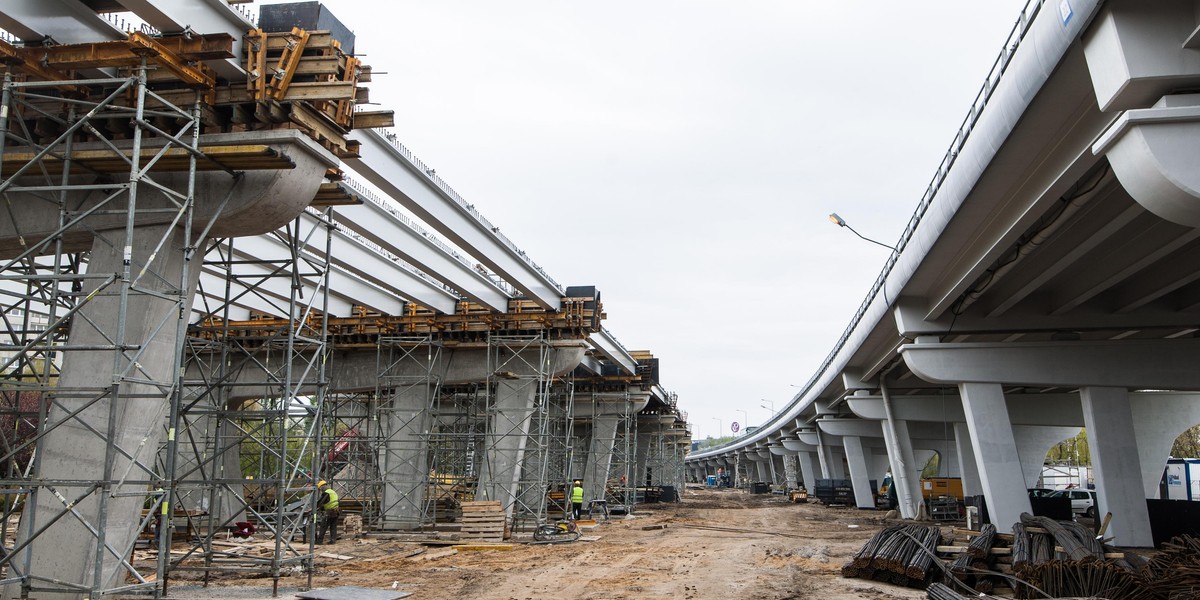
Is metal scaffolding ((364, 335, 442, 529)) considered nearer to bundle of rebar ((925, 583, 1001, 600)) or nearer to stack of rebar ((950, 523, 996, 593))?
stack of rebar ((950, 523, 996, 593))

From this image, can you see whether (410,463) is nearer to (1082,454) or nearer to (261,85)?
(261,85)

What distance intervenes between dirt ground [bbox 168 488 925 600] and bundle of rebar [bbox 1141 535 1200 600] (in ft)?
11.1

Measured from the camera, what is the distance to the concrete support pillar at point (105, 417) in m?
11.9

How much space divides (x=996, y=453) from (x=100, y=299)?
63.6 ft

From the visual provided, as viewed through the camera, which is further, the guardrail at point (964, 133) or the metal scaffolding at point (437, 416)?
the metal scaffolding at point (437, 416)

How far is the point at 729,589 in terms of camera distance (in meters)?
15.5

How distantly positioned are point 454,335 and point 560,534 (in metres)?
7.45

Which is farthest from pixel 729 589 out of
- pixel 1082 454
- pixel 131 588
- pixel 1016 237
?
pixel 1082 454

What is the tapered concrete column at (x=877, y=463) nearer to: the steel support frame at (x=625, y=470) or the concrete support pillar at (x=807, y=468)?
the concrete support pillar at (x=807, y=468)

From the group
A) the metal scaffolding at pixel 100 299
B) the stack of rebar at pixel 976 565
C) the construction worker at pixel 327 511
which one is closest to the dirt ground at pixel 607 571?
the construction worker at pixel 327 511

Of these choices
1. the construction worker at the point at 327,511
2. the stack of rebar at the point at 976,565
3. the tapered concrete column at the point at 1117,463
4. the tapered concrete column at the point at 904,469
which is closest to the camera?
the stack of rebar at the point at 976,565

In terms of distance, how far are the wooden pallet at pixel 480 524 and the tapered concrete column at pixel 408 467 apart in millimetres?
4122

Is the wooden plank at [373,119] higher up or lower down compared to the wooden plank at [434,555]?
higher up

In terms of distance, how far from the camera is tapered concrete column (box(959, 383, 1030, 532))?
71.8ft
